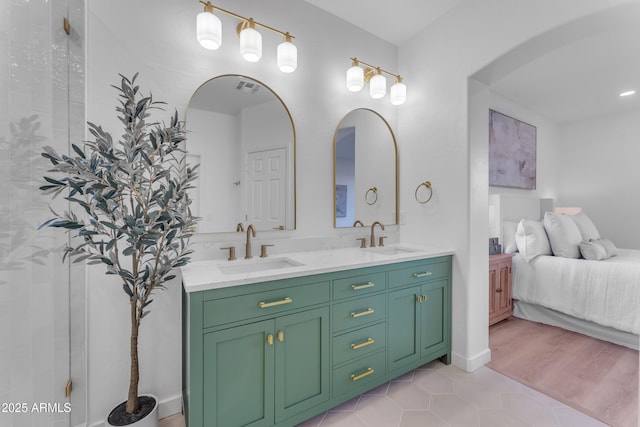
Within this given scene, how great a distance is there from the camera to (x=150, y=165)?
4.08ft

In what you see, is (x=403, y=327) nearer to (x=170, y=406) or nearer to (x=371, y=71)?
(x=170, y=406)

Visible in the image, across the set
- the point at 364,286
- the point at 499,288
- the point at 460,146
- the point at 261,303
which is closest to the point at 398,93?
the point at 460,146

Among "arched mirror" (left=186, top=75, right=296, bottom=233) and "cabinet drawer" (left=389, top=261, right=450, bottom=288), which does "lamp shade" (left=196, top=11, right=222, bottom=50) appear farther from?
"cabinet drawer" (left=389, top=261, right=450, bottom=288)

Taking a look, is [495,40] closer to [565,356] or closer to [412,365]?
[412,365]

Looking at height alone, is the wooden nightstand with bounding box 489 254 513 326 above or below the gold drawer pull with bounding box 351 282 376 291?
below

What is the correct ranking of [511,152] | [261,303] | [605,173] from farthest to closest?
[605,173] < [511,152] < [261,303]

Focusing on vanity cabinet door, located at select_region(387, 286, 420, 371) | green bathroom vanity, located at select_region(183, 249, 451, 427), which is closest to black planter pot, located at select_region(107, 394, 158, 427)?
green bathroom vanity, located at select_region(183, 249, 451, 427)

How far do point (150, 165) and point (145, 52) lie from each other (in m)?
0.84

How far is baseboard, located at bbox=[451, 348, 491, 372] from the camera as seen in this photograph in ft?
6.96

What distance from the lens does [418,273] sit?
6.64ft

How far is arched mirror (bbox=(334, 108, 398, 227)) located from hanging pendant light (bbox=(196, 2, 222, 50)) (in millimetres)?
1089

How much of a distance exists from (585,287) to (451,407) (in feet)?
6.89

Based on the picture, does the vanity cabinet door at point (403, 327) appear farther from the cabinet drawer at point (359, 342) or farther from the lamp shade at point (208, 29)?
the lamp shade at point (208, 29)

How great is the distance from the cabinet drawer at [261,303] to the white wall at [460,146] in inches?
49.7
